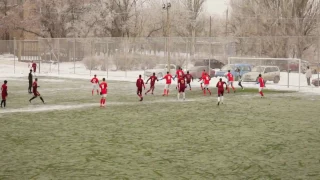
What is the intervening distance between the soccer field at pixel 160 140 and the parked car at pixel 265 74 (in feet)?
36.3

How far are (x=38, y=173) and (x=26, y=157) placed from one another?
168 centimetres

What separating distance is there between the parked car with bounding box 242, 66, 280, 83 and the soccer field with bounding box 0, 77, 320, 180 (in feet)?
36.3

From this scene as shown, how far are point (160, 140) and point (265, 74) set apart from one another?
22872mm

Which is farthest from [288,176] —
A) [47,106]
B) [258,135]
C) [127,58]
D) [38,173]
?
[127,58]

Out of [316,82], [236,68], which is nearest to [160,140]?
[316,82]

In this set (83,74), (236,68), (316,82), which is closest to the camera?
(316,82)

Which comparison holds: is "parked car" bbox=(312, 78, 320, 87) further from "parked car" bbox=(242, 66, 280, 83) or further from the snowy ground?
"parked car" bbox=(242, 66, 280, 83)

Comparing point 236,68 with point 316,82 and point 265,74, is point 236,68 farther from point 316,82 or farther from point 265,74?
point 316,82

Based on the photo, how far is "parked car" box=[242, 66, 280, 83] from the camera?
3362 centimetres

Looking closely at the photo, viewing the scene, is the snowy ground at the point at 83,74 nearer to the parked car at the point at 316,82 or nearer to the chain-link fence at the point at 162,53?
the chain-link fence at the point at 162,53

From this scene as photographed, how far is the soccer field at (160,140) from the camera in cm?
958

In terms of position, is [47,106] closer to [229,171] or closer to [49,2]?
[229,171]

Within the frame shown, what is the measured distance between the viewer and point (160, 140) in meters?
12.9

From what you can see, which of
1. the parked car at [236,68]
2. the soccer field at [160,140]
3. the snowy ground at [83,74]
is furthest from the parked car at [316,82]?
the soccer field at [160,140]
